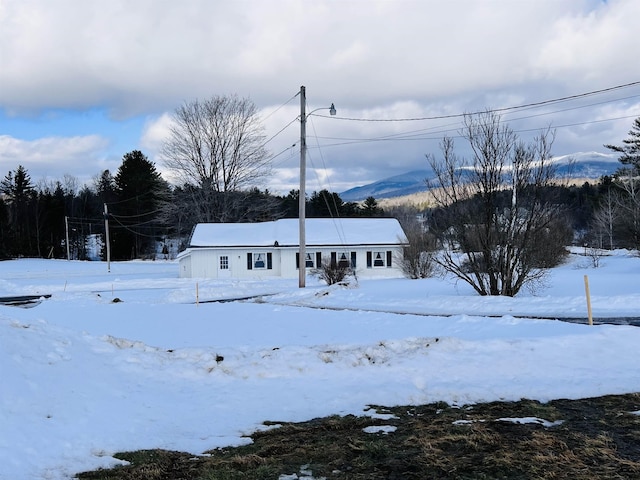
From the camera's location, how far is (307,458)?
5.16 meters

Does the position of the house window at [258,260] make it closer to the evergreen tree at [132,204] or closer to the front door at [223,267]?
the front door at [223,267]

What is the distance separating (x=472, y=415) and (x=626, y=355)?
422 cm

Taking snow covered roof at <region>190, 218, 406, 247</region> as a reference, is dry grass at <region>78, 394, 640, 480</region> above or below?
below

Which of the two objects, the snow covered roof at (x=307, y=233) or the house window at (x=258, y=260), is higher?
the snow covered roof at (x=307, y=233)

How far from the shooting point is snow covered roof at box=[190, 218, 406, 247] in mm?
40188

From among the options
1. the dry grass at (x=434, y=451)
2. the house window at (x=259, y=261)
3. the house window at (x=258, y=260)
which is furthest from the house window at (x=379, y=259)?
the dry grass at (x=434, y=451)

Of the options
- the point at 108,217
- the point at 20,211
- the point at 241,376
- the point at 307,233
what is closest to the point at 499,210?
the point at 241,376

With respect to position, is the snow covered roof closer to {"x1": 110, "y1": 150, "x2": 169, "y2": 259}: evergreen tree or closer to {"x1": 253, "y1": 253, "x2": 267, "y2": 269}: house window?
{"x1": 253, "y1": 253, "x2": 267, "y2": 269}: house window

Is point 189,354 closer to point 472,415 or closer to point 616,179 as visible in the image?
point 472,415

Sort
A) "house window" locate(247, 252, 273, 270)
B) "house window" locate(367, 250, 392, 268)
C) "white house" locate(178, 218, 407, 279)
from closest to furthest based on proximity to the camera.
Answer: "white house" locate(178, 218, 407, 279) < "house window" locate(247, 252, 273, 270) < "house window" locate(367, 250, 392, 268)

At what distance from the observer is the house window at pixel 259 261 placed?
132ft

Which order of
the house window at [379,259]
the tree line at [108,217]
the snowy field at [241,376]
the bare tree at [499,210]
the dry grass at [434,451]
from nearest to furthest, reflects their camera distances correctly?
1. the dry grass at [434,451]
2. the snowy field at [241,376]
3. the bare tree at [499,210]
4. the house window at [379,259]
5. the tree line at [108,217]

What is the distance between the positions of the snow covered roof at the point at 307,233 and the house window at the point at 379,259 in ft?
3.00

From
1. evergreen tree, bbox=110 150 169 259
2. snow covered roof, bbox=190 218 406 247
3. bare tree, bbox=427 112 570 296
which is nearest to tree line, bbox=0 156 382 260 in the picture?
evergreen tree, bbox=110 150 169 259
